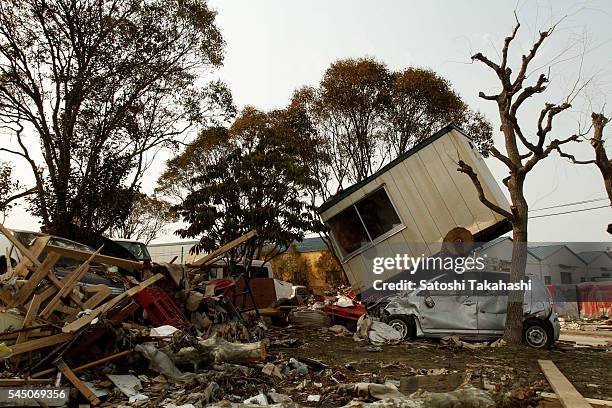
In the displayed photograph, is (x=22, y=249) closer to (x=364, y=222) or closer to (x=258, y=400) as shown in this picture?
(x=258, y=400)

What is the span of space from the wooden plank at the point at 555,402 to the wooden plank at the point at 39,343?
5.73 metres

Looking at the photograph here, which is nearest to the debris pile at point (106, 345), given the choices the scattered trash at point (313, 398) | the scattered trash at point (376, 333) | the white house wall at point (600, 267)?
the scattered trash at point (313, 398)

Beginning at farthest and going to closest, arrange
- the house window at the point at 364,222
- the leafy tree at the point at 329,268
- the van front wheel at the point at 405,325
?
1. the leafy tree at the point at 329,268
2. the house window at the point at 364,222
3. the van front wheel at the point at 405,325

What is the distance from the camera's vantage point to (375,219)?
48.4 ft

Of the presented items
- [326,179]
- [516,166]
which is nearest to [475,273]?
[516,166]

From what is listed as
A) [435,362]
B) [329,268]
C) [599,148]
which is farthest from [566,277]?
[435,362]

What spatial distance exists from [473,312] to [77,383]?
836 cm

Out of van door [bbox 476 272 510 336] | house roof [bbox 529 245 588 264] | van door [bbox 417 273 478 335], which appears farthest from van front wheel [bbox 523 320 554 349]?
house roof [bbox 529 245 588 264]

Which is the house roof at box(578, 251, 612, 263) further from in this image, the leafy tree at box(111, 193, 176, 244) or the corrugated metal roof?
the leafy tree at box(111, 193, 176, 244)

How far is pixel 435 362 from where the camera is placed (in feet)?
29.2

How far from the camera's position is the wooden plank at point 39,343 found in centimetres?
595

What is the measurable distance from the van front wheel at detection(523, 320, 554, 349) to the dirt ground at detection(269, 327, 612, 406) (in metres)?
0.23

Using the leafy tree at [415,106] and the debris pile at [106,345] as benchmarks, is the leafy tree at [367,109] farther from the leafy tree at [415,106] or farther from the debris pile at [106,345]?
the debris pile at [106,345]

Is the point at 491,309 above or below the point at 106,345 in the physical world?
below
